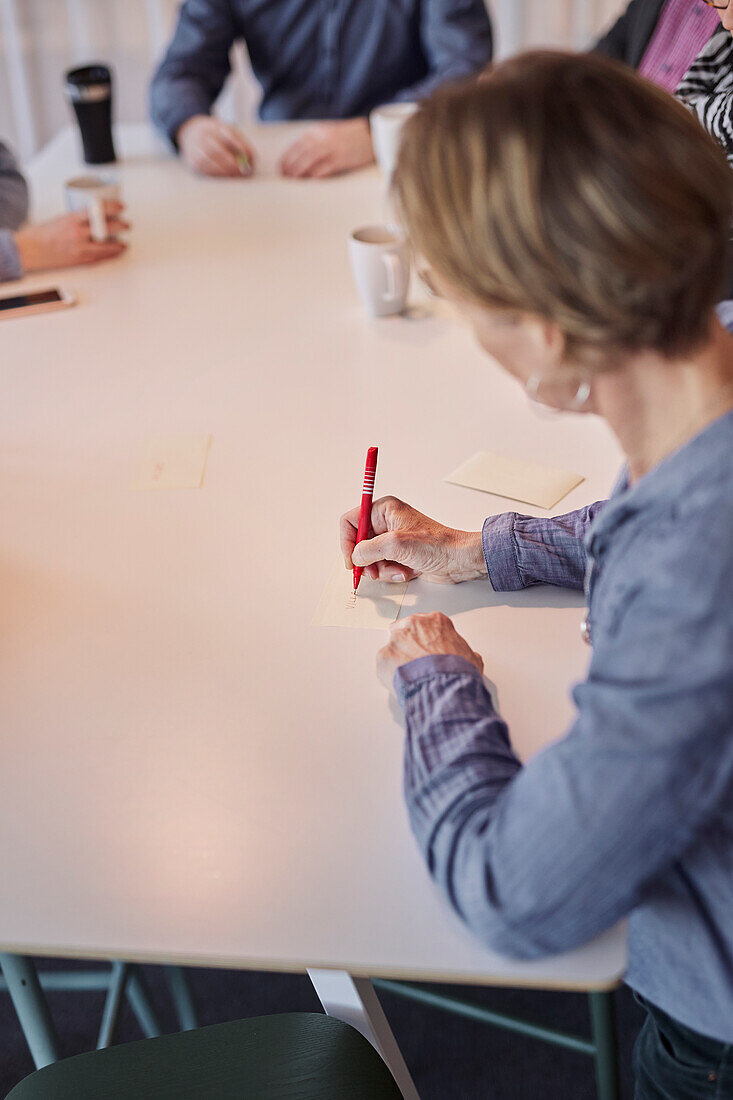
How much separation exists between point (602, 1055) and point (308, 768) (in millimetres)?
513

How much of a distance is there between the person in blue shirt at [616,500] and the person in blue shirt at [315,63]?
156 cm

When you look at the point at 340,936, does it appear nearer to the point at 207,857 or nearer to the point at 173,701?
the point at 207,857

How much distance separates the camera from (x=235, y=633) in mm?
955

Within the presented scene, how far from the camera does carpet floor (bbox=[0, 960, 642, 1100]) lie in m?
1.39

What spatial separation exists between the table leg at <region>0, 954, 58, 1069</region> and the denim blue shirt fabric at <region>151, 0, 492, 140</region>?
1.81 m

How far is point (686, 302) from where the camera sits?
658 mm

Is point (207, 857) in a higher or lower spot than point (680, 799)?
lower

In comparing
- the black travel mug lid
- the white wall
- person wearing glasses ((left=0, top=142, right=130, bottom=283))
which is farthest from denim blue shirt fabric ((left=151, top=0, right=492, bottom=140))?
the white wall

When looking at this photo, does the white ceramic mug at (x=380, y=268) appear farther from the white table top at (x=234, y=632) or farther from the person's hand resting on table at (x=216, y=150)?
the person's hand resting on table at (x=216, y=150)

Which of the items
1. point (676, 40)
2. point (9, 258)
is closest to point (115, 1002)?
point (9, 258)

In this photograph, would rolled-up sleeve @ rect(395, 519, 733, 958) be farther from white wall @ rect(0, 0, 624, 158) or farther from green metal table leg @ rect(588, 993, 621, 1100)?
white wall @ rect(0, 0, 624, 158)

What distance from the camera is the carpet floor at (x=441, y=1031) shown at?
1.39 metres

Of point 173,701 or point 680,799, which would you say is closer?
point 680,799

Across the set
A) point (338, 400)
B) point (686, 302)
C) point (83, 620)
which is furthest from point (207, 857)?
point (338, 400)
